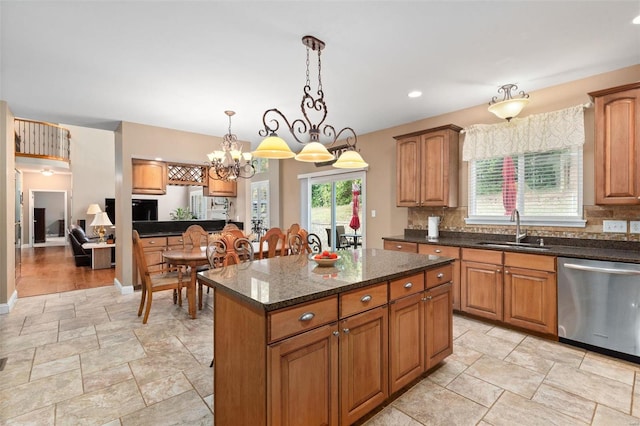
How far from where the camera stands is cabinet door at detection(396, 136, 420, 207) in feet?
14.2

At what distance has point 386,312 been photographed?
1938 mm

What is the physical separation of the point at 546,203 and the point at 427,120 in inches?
77.0

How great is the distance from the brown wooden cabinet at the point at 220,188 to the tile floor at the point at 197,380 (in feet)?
9.92

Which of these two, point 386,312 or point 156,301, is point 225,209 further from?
point 386,312

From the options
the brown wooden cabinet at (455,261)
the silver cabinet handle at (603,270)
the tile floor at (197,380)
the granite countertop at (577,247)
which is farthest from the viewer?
the brown wooden cabinet at (455,261)

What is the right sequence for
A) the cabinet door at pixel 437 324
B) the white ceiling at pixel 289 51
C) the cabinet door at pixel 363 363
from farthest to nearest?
the cabinet door at pixel 437 324, the white ceiling at pixel 289 51, the cabinet door at pixel 363 363

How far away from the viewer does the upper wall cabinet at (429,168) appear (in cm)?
402

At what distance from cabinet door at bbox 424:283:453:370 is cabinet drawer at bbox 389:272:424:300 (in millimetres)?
125

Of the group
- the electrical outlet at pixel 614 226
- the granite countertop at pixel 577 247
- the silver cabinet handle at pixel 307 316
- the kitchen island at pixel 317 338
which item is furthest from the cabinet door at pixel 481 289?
the silver cabinet handle at pixel 307 316

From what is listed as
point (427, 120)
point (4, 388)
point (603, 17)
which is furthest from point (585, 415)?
point (4, 388)

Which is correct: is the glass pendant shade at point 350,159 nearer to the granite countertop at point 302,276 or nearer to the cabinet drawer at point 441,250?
the granite countertop at point 302,276

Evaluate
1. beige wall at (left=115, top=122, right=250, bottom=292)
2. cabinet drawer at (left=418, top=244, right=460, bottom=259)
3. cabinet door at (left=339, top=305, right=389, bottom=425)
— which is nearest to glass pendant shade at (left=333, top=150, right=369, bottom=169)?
cabinet door at (left=339, top=305, right=389, bottom=425)

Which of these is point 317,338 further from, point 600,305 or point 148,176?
point 148,176

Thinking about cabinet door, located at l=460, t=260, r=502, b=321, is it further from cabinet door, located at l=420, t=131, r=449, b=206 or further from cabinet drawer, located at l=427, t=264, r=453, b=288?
cabinet drawer, located at l=427, t=264, r=453, b=288
